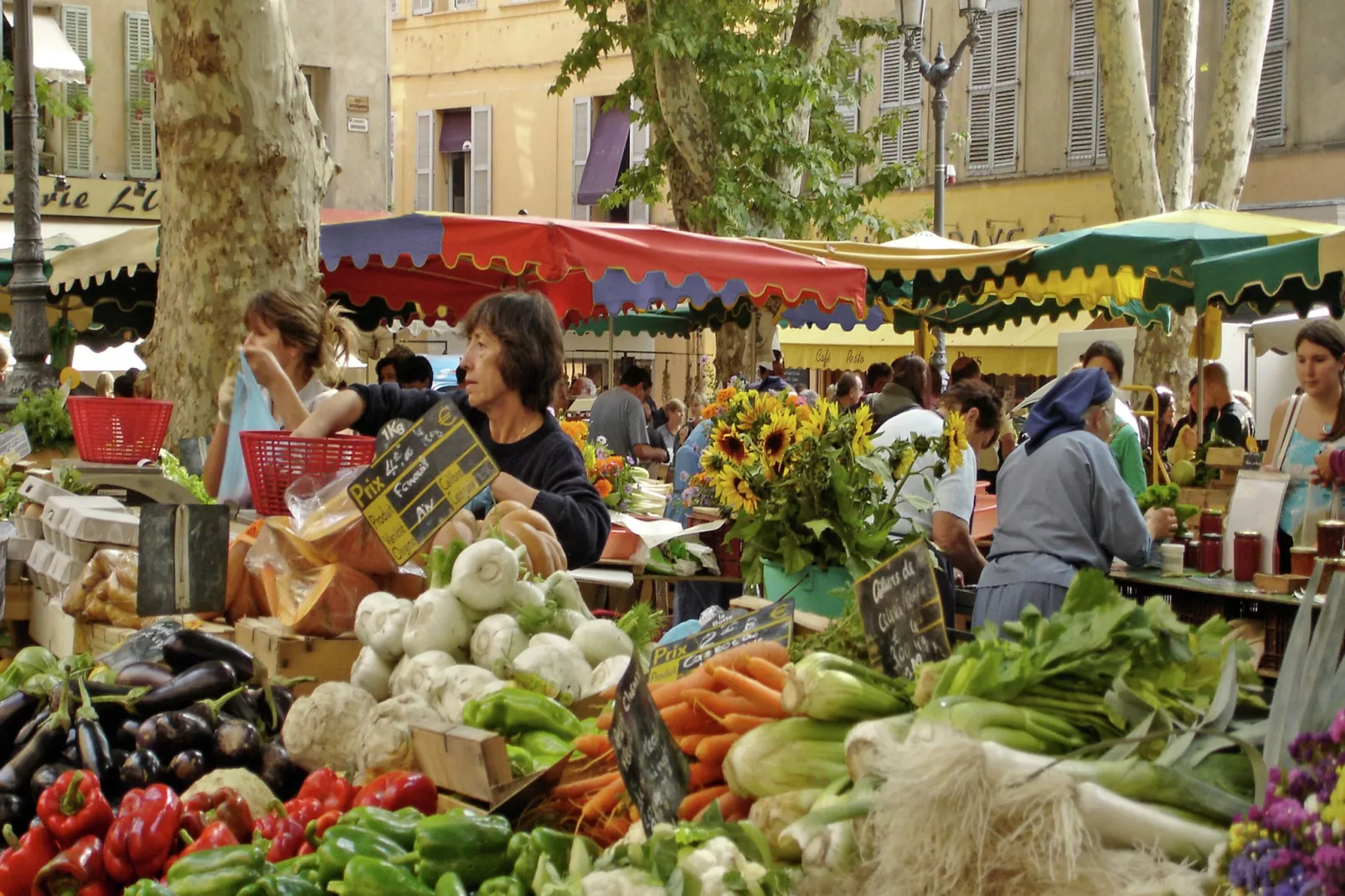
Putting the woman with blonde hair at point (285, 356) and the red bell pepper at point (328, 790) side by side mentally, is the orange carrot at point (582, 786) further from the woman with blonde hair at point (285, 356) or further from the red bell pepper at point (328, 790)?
the woman with blonde hair at point (285, 356)

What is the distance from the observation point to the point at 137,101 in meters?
20.3

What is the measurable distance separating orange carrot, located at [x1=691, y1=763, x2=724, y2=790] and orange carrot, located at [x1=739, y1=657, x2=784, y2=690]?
0.16 m

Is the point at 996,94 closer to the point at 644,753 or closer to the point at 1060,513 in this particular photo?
the point at 1060,513

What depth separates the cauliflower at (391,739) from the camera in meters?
2.61

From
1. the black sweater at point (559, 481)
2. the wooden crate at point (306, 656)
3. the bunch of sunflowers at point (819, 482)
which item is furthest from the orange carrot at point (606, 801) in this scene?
the bunch of sunflowers at point (819, 482)

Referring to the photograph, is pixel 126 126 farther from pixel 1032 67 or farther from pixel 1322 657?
pixel 1322 657

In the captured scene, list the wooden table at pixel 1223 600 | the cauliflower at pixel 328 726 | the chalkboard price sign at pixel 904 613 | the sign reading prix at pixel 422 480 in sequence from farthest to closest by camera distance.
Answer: the wooden table at pixel 1223 600, the sign reading prix at pixel 422 480, the cauliflower at pixel 328 726, the chalkboard price sign at pixel 904 613

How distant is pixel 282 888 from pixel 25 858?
0.66 metres

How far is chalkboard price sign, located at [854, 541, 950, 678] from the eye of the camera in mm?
2334

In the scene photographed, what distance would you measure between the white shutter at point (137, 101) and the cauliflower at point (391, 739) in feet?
64.0

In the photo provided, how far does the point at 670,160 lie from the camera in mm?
14805

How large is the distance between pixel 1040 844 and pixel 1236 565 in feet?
14.7

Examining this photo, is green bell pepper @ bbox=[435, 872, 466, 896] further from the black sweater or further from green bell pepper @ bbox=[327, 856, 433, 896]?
the black sweater

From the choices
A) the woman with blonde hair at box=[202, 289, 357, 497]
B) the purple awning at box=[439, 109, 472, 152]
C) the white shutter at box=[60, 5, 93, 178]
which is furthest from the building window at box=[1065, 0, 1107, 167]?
the woman with blonde hair at box=[202, 289, 357, 497]
